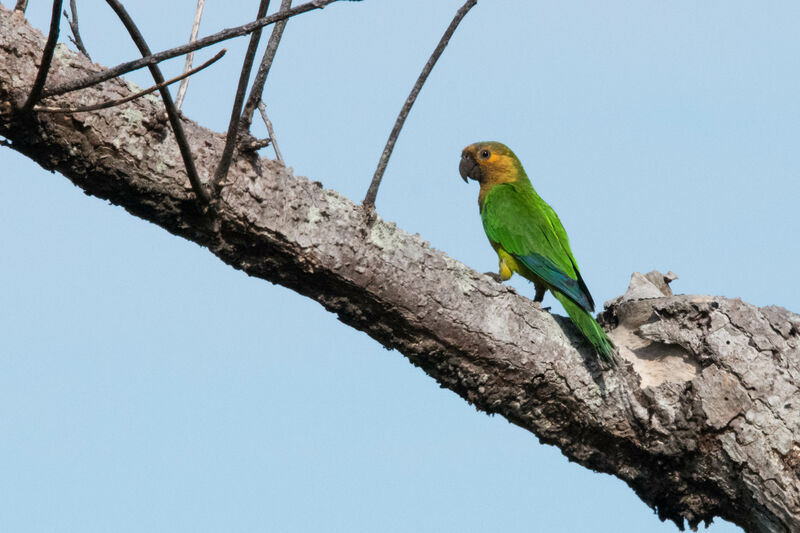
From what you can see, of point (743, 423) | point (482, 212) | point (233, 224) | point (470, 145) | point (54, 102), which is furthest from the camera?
point (470, 145)

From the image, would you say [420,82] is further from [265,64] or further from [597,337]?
[597,337]

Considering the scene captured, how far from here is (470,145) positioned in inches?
277

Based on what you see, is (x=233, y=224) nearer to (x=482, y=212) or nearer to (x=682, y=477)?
(x=682, y=477)

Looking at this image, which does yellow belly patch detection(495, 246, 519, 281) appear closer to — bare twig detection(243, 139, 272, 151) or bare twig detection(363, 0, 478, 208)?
bare twig detection(363, 0, 478, 208)

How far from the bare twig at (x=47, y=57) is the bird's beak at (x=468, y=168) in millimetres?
4796

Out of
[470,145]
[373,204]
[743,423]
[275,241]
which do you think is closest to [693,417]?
[743,423]

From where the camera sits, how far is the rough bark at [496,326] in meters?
2.73

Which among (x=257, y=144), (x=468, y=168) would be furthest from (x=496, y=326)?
(x=468, y=168)

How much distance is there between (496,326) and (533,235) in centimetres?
199

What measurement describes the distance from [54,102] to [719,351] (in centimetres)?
289

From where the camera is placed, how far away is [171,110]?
8.04 ft

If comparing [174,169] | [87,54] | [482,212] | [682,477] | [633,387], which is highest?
[482,212]

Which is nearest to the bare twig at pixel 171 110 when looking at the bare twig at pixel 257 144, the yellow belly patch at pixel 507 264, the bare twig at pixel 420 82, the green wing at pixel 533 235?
the bare twig at pixel 257 144

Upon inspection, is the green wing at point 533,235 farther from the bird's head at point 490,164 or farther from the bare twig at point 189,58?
the bare twig at point 189,58
